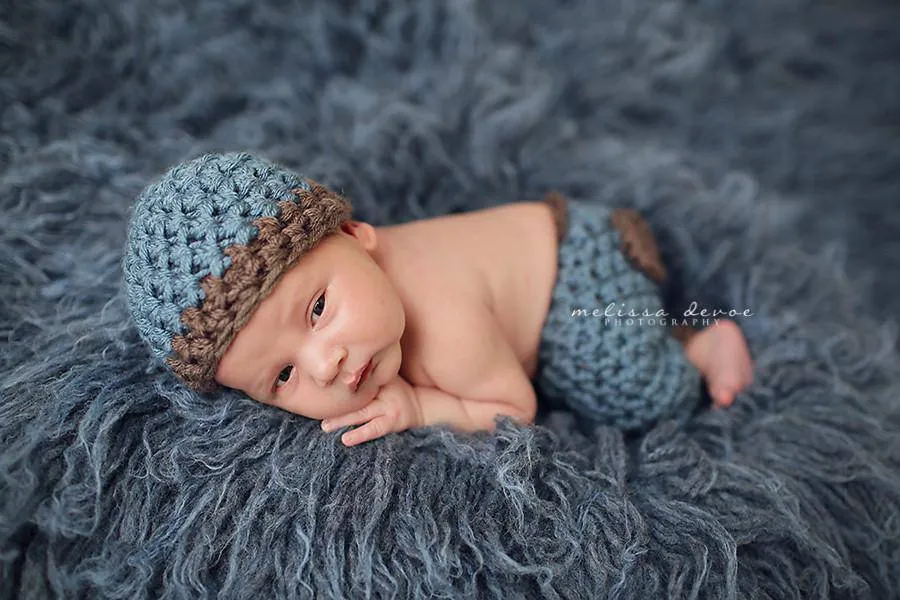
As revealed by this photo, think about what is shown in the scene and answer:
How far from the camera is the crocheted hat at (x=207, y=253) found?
835 millimetres

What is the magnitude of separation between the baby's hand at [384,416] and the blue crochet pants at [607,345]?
254 mm

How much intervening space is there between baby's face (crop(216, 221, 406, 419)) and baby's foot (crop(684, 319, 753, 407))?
519mm

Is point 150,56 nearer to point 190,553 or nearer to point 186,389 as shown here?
point 186,389

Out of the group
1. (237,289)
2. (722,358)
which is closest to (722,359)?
(722,358)

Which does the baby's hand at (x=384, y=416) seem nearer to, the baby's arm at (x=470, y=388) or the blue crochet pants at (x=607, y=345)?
the baby's arm at (x=470, y=388)

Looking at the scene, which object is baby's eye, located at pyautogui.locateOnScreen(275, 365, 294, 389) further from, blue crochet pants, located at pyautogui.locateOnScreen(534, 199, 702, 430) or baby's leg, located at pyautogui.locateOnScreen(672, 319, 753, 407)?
baby's leg, located at pyautogui.locateOnScreen(672, 319, 753, 407)

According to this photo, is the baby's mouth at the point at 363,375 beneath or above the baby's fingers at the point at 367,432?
above

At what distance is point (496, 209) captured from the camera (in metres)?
1.22

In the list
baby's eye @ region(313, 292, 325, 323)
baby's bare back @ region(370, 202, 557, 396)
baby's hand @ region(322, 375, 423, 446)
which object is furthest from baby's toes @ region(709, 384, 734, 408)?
baby's eye @ region(313, 292, 325, 323)

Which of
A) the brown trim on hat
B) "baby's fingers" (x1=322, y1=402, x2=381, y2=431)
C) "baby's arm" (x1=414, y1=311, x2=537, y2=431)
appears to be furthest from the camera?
"baby's arm" (x1=414, y1=311, x2=537, y2=431)

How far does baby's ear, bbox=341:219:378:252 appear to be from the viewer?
3.29 feet

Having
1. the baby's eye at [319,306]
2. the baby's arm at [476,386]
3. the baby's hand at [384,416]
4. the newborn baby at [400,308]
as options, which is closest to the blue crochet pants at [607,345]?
the newborn baby at [400,308]

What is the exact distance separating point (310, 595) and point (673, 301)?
2.59ft

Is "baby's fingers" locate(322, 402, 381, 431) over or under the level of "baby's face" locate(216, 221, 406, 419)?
under
